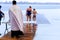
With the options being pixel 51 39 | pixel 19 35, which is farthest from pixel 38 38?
pixel 19 35

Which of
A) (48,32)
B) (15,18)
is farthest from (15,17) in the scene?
(48,32)

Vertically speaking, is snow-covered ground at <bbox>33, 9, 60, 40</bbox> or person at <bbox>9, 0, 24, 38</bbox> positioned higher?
person at <bbox>9, 0, 24, 38</bbox>

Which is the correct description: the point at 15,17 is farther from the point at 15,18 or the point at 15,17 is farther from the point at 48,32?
the point at 48,32

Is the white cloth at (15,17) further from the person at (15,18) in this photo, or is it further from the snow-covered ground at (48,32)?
the snow-covered ground at (48,32)

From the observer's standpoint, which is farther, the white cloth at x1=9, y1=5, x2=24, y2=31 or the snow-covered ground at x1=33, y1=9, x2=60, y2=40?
the snow-covered ground at x1=33, y1=9, x2=60, y2=40

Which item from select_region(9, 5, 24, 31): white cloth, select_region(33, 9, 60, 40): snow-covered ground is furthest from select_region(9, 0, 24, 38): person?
select_region(33, 9, 60, 40): snow-covered ground

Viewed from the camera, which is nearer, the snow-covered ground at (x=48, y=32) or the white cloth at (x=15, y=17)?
the white cloth at (x=15, y=17)

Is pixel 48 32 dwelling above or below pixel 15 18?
below

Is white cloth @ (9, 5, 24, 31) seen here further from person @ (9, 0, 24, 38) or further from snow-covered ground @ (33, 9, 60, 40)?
snow-covered ground @ (33, 9, 60, 40)

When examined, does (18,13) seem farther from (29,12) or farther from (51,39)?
(29,12)

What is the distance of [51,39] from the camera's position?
734cm

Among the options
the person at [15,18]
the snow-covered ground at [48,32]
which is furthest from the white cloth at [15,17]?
the snow-covered ground at [48,32]

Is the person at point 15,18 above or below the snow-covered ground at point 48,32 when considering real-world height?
above

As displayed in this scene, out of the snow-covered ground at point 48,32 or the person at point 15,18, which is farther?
the snow-covered ground at point 48,32
